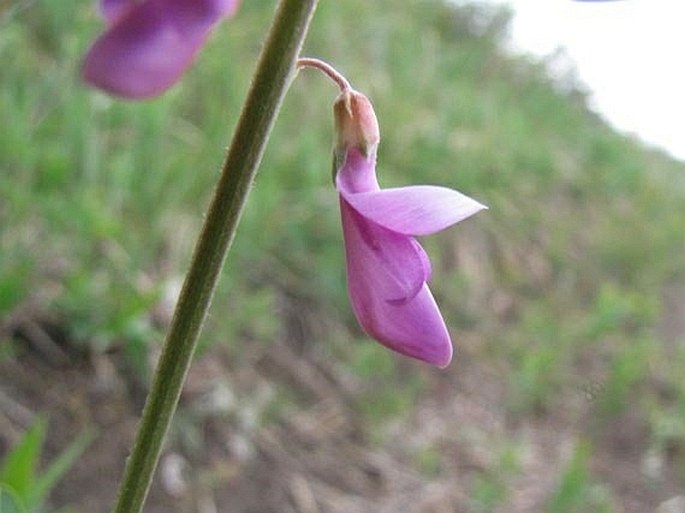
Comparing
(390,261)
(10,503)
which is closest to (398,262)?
(390,261)

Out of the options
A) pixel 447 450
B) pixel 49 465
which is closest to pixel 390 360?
pixel 447 450

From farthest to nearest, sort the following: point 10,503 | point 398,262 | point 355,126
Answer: point 10,503, point 355,126, point 398,262

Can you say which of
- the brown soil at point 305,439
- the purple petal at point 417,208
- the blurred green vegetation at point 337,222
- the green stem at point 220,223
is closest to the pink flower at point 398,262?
the purple petal at point 417,208

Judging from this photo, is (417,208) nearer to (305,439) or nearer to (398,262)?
(398,262)

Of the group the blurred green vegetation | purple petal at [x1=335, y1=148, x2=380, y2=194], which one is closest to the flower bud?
purple petal at [x1=335, y1=148, x2=380, y2=194]

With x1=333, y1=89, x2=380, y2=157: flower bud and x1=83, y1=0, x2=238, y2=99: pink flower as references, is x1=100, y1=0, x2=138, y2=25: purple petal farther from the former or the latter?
x1=333, y1=89, x2=380, y2=157: flower bud

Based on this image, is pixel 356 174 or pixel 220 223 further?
pixel 356 174
